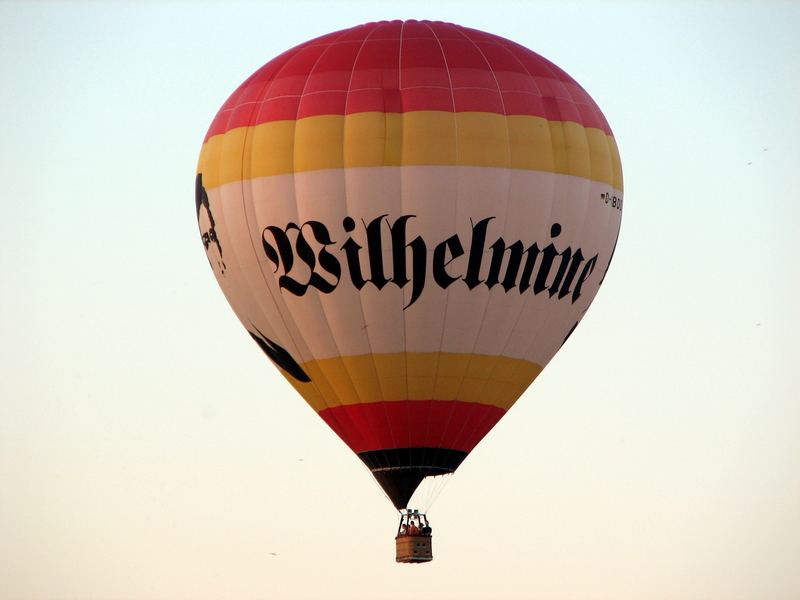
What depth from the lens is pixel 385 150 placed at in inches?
1591

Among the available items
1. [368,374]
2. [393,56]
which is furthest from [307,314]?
[393,56]

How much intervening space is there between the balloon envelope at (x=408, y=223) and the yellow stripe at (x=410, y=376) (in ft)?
0.09

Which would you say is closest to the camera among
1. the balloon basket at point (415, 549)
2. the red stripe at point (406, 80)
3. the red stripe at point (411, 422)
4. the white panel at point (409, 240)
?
the white panel at point (409, 240)

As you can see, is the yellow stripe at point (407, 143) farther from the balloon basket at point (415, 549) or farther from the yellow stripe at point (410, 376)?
the balloon basket at point (415, 549)

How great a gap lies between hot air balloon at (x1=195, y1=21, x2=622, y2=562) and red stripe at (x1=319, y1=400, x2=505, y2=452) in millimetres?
27

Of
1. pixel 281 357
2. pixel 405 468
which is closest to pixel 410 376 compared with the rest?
pixel 405 468

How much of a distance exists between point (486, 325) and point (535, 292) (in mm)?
834

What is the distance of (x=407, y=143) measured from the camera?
4044 cm

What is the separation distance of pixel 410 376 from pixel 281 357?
6.51ft

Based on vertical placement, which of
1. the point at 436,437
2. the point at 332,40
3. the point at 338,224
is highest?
the point at 332,40

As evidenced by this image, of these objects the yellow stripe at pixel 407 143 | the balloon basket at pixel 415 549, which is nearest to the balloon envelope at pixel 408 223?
the yellow stripe at pixel 407 143

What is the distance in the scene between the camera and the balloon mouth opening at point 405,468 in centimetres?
4134

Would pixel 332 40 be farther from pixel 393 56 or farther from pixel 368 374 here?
Result: pixel 368 374

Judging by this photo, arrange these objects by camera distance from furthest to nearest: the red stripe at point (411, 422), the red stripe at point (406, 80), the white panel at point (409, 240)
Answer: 1. the red stripe at point (411, 422)
2. the red stripe at point (406, 80)
3. the white panel at point (409, 240)
